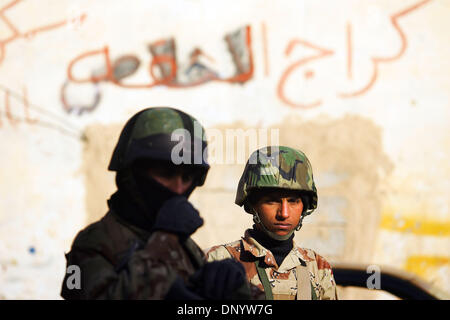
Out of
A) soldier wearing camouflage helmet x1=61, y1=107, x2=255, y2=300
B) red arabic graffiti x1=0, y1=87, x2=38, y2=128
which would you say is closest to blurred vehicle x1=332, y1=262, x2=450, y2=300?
soldier wearing camouflage helmet x1=61, y1=107, x2=255, y2=300

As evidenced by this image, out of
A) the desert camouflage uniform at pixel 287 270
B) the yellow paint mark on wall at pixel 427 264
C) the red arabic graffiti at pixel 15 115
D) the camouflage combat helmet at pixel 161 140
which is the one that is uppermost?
the red arabic graffiti at pixel 15 115

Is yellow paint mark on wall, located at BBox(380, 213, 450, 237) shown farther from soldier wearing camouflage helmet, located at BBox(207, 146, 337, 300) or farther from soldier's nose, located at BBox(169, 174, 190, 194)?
soldier's nose, located at BBox(169, 174, 190, 194)

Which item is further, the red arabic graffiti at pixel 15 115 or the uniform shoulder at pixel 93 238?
the red arabic graffiti at pixel 15 115

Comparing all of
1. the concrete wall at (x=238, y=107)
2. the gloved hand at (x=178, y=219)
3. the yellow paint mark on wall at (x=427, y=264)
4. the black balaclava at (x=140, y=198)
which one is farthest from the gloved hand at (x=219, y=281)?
the yellow paint mark on wall at (x=427, y=264)

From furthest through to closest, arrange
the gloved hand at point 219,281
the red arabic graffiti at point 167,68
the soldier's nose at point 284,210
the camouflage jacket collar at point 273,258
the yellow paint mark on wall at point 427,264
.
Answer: the red arabic graffiti at point 167,68
the yellow paint mark on wall at point 427,264
the camouflage jacket collar at point 273,258
the soldier's nose at point 284,210
the gloved hand at point 219,281

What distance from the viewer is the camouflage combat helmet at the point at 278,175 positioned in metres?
2.61

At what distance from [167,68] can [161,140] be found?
13.2 ft

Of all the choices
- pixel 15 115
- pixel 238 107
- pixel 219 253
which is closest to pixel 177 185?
pixel 219 253

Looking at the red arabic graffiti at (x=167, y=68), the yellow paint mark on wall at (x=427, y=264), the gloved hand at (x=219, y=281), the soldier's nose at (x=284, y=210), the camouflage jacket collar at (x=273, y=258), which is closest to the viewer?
the gloved hand at (x=219, y=281)

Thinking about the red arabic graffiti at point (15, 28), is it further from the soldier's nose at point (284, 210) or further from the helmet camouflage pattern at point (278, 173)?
the soldier's nose at point (284, 210)

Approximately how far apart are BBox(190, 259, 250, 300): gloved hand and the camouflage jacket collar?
3.33ft

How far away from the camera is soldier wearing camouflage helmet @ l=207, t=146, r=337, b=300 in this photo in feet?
8.55

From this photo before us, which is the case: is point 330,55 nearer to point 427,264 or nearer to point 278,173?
point 427,264

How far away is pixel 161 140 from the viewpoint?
1.77 m
